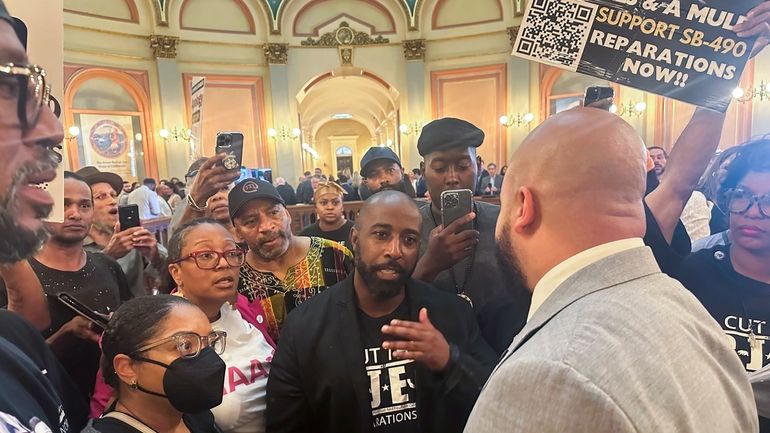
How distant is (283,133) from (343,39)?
3.54 metres

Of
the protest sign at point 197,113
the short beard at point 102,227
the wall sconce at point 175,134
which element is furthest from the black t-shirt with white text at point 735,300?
the wall sconce at point 175,134

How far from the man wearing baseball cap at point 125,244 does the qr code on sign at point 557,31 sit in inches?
83.7

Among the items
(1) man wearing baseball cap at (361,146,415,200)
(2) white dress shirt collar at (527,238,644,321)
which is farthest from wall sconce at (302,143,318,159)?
(2) white dress shirt collar at (527,238,644,321)

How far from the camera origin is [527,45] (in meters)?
1.39

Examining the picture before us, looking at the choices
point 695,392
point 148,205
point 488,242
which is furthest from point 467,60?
point 695,392

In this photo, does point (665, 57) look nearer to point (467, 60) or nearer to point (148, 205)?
point (148, 205)

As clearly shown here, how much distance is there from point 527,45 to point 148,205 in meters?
7.35

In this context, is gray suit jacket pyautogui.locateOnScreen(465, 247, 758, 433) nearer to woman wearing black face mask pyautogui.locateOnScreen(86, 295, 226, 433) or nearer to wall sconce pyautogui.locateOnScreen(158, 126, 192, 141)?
woman wearing black face mask pyautogui.locateOnScreen(86, 295, 226, 433)

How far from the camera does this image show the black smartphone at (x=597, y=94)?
1.64m

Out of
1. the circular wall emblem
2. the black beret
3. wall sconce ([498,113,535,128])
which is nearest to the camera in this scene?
the black beret

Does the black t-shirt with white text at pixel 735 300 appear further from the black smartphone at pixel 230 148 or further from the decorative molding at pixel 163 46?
the decorative molding at pixel 163 46

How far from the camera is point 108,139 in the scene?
1221 cm

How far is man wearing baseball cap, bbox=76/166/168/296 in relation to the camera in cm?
240

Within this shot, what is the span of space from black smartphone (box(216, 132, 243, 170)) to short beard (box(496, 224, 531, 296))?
1.79m
